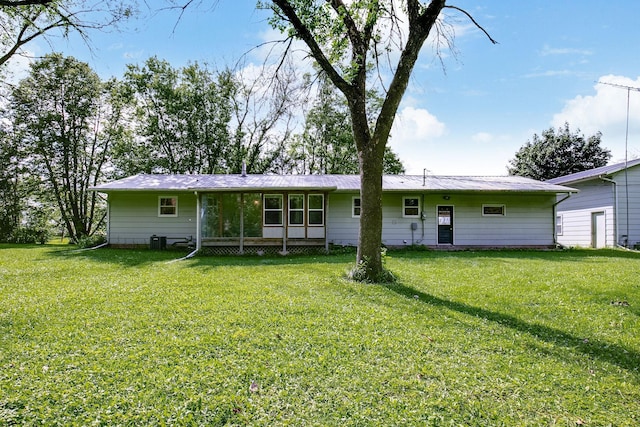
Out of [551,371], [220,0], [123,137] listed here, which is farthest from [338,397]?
[123,137]

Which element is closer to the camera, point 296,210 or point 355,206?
point 296,210

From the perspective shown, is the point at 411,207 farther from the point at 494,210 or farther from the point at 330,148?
the point at 330,148

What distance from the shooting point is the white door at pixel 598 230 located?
598 inches

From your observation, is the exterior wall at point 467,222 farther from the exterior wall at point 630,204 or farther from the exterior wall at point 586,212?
the exterior wall at point 630,204

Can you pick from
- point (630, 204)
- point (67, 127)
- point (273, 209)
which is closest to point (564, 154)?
point (630, 204)

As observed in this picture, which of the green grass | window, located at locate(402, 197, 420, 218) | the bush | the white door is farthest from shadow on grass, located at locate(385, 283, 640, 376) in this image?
the bush

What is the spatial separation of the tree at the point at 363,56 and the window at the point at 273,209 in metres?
6.90

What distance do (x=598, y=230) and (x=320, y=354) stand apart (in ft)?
55.9

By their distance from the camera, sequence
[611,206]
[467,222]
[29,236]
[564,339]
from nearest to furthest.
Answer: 1. [564,339]
2. [611,206]
3. [467,222]
4. [29,236]

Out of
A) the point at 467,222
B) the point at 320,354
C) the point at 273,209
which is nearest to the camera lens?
the point at 320,354

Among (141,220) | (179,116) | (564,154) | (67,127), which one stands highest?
(179,116)

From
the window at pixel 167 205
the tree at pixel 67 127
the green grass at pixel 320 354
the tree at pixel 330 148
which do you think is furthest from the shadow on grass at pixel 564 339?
the tree at pixel 330 148

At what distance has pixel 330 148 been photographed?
90.4ft

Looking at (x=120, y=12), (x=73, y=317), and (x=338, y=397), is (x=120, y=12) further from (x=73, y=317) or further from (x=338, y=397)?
(x=338, y=397)
